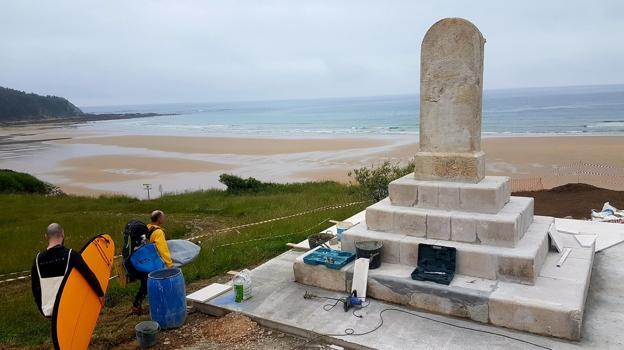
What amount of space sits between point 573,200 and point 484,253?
8.36 metres

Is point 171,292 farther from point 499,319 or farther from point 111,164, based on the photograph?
point 111,164

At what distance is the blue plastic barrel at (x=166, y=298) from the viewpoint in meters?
5.81

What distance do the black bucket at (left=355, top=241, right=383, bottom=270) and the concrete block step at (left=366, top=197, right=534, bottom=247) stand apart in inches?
17.0

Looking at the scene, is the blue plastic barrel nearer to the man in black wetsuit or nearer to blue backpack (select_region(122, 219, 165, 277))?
blue backpack (select_region(122, 219, 165, 277))

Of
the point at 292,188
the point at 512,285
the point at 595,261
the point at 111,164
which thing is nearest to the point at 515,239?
the point at 512,285

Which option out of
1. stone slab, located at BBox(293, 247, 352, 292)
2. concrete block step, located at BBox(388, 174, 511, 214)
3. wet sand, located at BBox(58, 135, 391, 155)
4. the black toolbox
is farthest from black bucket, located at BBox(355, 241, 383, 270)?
wet sand, located at BBox(58, 135, 391, 155)

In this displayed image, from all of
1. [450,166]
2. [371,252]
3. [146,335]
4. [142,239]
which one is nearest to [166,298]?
[146,335]

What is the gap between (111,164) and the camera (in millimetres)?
34062

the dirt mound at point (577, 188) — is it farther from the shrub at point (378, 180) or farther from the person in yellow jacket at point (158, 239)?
the person in yellow jacket at point (158, 239)

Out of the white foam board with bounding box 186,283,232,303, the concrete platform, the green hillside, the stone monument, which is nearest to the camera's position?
the concrete platform

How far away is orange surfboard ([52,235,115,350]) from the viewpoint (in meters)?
4.75

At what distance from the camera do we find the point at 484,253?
6.07 meters

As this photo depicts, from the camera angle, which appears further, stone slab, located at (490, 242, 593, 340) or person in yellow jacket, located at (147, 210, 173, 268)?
person in yellow jacket, located at (147, 210, 173, 268)

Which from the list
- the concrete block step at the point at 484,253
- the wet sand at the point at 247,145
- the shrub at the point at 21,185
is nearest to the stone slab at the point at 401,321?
the concrete block step at the point at 484,253
